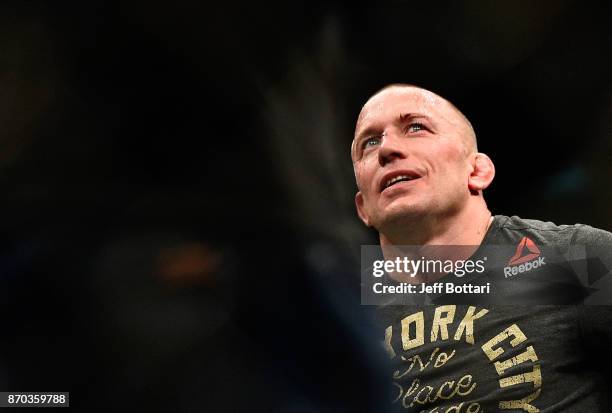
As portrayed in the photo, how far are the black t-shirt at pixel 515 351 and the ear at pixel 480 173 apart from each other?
15cm

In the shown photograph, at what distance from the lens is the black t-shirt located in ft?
4.32

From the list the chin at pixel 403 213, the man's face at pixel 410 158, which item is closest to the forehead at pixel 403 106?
the man's face at pixel 410 158

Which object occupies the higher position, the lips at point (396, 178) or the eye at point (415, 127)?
the eye at point (415, 127)

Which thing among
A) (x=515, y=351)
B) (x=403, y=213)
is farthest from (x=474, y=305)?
(x=403, y=213)

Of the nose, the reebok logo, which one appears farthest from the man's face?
the reebok logo

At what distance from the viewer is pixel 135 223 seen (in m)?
2.19

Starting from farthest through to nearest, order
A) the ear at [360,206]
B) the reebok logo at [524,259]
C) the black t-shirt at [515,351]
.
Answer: the ear at [360,206], the reebok logo at [524,259], the black t-shirt at [515,351]

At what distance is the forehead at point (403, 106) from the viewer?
1608 millimetres

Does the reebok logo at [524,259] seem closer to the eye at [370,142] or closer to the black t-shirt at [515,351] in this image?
the black t-shirt at [515,351]

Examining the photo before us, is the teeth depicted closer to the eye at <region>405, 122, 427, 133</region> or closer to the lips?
the lips

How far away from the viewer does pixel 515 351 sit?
53.3 inches

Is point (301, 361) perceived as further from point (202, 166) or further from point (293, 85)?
point (293, 85)

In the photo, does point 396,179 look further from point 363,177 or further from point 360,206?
point 360,206

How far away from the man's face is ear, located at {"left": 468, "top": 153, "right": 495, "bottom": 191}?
25mm
